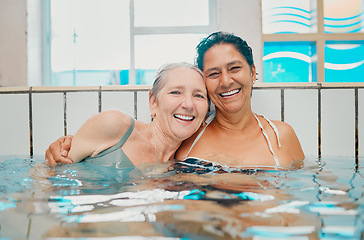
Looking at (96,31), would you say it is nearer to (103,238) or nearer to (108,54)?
(108,54)

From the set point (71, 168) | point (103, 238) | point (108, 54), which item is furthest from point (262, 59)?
point (103, 238)

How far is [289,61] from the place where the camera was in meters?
3.21

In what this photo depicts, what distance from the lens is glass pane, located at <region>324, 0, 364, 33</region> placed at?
3.15m

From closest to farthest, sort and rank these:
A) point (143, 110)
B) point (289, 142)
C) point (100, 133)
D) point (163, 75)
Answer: point (100, 133), point (163, 75), point (289, 142), point (143, 110)

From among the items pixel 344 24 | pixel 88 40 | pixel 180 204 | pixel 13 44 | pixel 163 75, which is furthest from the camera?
pixel 88 40

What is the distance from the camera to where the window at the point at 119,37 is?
3602 millimetres

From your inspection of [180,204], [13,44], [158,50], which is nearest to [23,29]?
[13,44]

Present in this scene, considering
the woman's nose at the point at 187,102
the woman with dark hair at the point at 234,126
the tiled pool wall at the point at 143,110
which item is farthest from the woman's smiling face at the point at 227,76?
the tiled pool wall at the point at 143,110

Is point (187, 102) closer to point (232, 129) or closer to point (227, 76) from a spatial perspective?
point (227, 76)

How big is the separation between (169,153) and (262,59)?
2.01 meters

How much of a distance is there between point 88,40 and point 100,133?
2.86 metres

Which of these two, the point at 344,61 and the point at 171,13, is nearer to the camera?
the point at 344,61

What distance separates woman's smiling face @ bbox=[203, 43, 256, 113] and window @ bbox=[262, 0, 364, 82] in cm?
194

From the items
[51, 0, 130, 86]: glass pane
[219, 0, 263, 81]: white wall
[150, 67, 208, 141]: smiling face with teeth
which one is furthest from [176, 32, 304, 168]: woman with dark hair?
[51, 0, 130, 86]: glass pane
